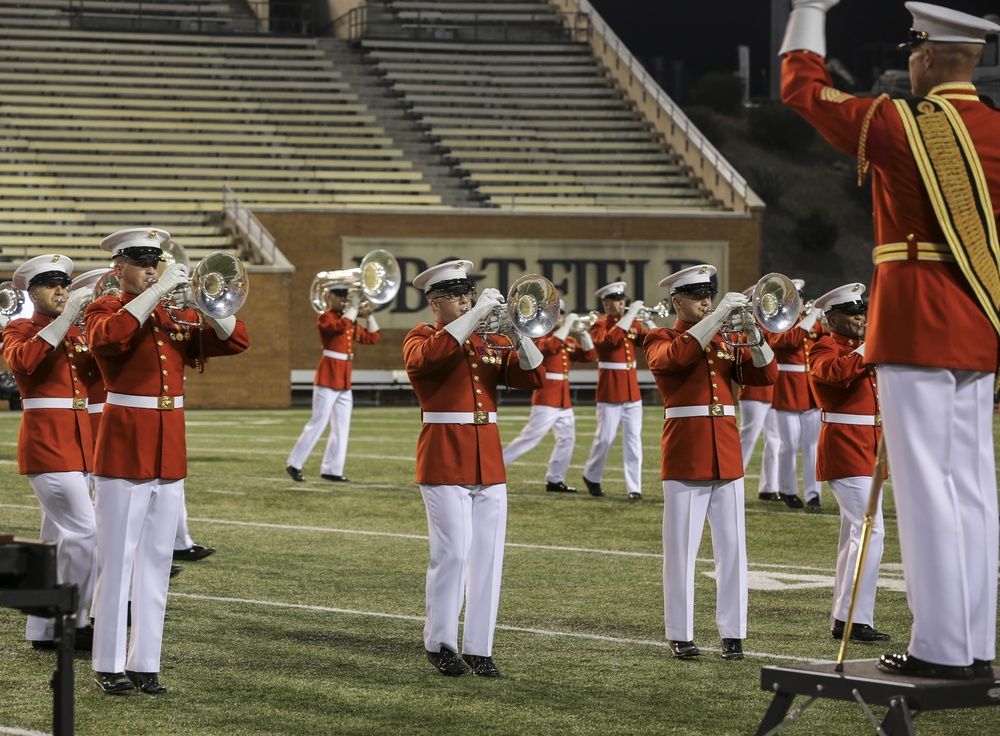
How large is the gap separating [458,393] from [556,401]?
7536mm

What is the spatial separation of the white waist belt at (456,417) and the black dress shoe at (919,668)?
10.0 feet

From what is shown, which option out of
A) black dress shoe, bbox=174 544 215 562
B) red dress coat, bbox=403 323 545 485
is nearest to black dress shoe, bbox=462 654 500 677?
red dress coat, bbox=403 323 545 485

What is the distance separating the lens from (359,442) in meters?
18.7

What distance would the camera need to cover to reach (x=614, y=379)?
14398mm

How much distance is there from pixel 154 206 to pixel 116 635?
21.4 metres

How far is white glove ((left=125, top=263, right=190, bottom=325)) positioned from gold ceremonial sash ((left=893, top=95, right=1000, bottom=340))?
125 inches

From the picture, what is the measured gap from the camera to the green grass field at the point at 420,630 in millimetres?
5723

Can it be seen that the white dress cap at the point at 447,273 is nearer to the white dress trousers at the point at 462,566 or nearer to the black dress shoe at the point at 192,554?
the white dress trousers at the point at 462,566

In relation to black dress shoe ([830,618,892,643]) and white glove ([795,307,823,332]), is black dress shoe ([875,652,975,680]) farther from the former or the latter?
white glove ([795,307,823,332])

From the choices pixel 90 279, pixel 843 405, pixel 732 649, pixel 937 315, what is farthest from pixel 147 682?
pixel 843 405

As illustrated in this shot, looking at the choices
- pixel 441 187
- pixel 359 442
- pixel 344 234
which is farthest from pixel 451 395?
pixel 441 187

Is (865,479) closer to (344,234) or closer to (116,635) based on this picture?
(116,635)

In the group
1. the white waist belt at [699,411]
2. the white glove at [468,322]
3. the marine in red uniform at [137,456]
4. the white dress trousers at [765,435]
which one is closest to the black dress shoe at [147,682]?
the marine in red uniform at [137,456]

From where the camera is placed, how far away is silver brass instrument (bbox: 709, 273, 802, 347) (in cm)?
741
